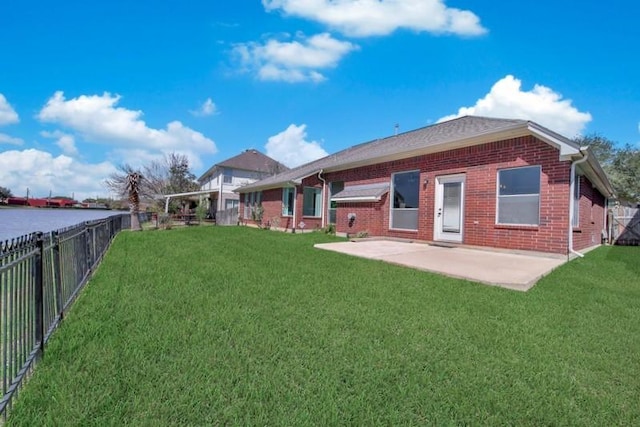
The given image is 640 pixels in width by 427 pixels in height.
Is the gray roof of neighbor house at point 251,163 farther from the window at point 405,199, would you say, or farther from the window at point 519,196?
the window at point 519,196

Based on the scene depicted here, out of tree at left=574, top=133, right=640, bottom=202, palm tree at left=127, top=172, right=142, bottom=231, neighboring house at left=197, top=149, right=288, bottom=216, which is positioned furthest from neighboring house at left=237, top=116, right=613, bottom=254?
neighboring house at left=197, top=149, right=288, bottom=216

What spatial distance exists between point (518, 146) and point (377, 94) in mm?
9600

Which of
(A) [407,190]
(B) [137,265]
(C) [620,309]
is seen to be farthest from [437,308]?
(A) [407,190]

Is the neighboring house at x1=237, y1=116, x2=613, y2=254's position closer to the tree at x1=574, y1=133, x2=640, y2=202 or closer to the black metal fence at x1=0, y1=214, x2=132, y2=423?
the black metal fence at x1=0, y1=214, x2=132, y2=423

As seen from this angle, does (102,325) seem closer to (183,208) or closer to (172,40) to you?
(172,40)

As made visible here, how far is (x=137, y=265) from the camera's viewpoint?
655 centimetres

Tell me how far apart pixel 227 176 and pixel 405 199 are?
25.0m

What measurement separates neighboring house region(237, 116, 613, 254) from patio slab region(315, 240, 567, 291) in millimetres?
742

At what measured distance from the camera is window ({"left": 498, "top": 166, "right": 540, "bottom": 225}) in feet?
26.3

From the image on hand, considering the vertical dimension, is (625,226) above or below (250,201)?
below

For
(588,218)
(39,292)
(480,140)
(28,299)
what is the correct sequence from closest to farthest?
(28,299), (39,292), (480,140), (588,218)

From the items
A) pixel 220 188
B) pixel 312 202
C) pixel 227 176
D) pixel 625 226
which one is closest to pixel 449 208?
pixel 312 202

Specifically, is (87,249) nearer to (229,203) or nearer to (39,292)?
(39,292)

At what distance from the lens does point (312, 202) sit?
17.2m
